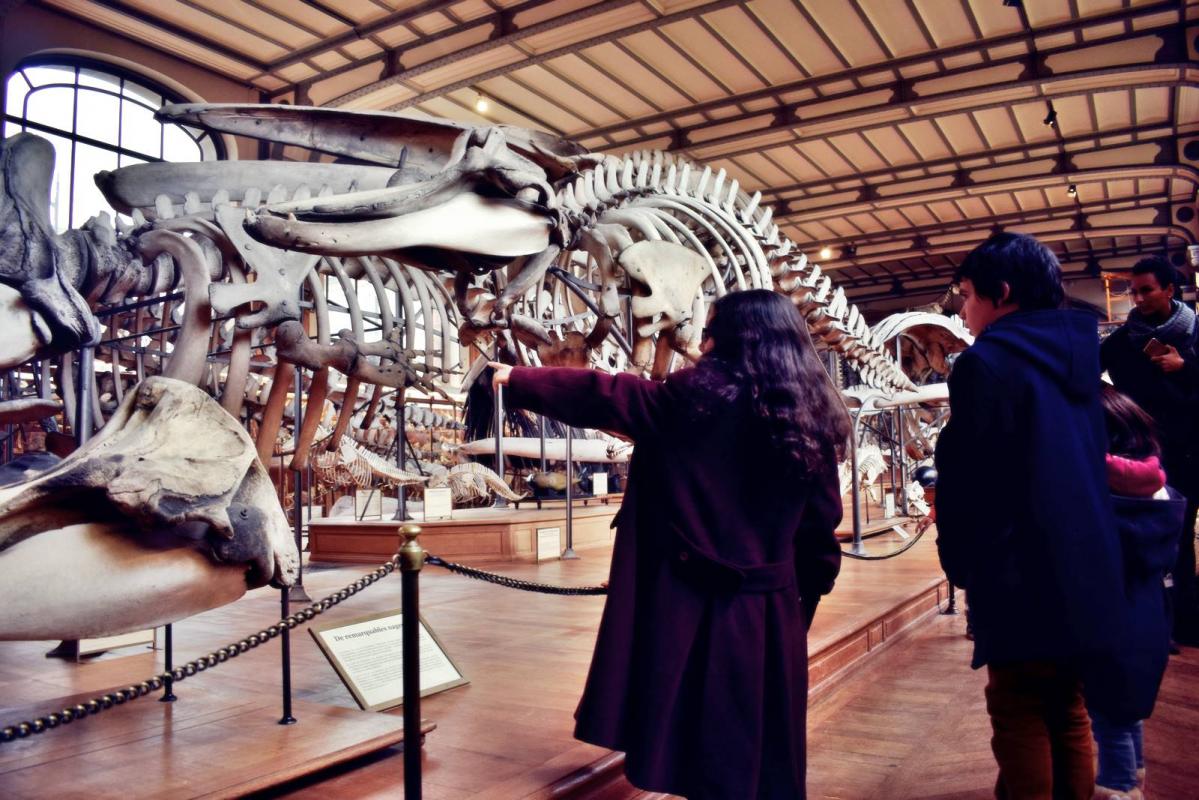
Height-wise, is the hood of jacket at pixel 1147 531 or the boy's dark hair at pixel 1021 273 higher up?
the boy's dark hair at pixel 1021 273

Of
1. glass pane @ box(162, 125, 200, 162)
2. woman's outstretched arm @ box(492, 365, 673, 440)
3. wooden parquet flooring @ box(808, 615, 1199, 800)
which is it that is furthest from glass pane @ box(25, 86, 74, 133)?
wooden parquet flooring @ box(808, 615, 1199, 800)

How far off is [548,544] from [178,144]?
8170 mm

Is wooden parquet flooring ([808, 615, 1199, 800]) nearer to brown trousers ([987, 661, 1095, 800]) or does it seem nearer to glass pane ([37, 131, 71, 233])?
brown trousers ([987, 661, 1095, 800])

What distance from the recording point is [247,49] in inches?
412

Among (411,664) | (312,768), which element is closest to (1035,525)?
(411,664)

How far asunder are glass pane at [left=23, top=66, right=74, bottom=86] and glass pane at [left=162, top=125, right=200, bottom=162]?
4.59 feet

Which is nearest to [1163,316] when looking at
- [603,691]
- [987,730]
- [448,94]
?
[987,730]

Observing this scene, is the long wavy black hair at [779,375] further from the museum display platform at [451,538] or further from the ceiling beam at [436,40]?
the ceiling beam at [436,40]

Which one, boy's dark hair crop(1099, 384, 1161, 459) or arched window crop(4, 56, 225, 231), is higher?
arched window crop(4, 56, 225, 231)

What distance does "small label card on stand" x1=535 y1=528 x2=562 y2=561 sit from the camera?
6.88 m

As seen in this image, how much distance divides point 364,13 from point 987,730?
30.5ft

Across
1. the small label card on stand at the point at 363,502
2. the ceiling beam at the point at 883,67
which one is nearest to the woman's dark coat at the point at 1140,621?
the small label card on stand at the point at 363,502

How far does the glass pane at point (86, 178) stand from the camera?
1051 centimetres

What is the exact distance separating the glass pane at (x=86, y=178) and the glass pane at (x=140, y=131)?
282mm
